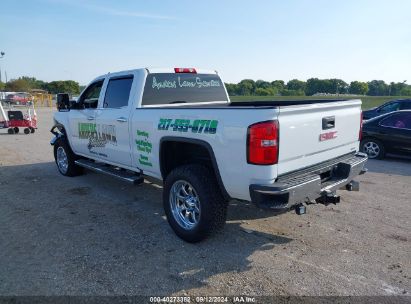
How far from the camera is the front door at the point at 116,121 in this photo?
16.6 feet

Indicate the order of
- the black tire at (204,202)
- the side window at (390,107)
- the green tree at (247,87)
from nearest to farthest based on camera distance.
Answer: the black tire at (204,202)
the side window at (390,107)
the green tree at (247,87)

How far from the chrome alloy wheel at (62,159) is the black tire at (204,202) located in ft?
13.6

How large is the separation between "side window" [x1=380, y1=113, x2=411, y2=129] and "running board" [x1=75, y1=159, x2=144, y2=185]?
23.4 feet

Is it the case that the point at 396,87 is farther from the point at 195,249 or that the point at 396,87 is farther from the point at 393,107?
the point at 195,249

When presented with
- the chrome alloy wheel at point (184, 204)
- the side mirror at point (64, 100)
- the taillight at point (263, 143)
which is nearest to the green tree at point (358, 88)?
the side mirror at point (64, 100)

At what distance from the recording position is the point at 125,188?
20.7 feet

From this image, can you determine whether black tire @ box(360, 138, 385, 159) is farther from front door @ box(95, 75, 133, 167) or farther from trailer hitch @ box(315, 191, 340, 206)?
front door @ box(95, 75, 133, 167)

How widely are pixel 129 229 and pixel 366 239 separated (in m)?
2.98

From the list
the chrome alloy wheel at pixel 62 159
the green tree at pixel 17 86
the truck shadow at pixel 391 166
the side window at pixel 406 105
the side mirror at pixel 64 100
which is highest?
the green tree at pixel 17 86

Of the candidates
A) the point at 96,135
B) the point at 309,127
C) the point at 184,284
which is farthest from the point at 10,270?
the point at 309,127

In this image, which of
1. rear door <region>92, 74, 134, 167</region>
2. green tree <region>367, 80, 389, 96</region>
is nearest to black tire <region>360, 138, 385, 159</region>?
rear door <region>92, 74, 134, 167</region>

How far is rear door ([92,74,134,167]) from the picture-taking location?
506 centimetres

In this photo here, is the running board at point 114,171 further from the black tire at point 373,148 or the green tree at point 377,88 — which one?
the green tree at point 377,88

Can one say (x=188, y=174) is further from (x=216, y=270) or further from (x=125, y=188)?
(x=125, y=188)
